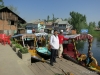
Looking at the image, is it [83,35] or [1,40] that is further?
[1,40]

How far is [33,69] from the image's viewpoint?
666cm

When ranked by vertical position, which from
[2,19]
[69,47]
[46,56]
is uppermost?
[2,19]

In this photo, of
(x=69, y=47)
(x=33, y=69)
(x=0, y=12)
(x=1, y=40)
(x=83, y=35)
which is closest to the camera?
(x=33, y=69)

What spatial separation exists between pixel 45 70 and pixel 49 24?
219 ft

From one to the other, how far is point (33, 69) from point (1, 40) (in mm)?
12892

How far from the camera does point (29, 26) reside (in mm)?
65312

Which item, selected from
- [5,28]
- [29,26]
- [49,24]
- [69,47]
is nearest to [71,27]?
[49,24]

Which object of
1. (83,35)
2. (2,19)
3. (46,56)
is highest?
(2,19)

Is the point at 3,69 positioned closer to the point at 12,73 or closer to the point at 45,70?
the point at 12,73

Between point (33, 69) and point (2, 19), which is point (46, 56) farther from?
point (2, 19)

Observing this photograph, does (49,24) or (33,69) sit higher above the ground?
(49,24)

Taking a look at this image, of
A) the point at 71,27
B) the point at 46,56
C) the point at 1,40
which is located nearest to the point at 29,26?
the point at 71,27

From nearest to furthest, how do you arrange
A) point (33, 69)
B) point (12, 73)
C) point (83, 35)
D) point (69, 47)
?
1. point (12, 73)
2. point (33, 69)
3. point (83, 35)
4. point (69, 47)

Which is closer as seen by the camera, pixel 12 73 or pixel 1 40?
pixel 12 73
